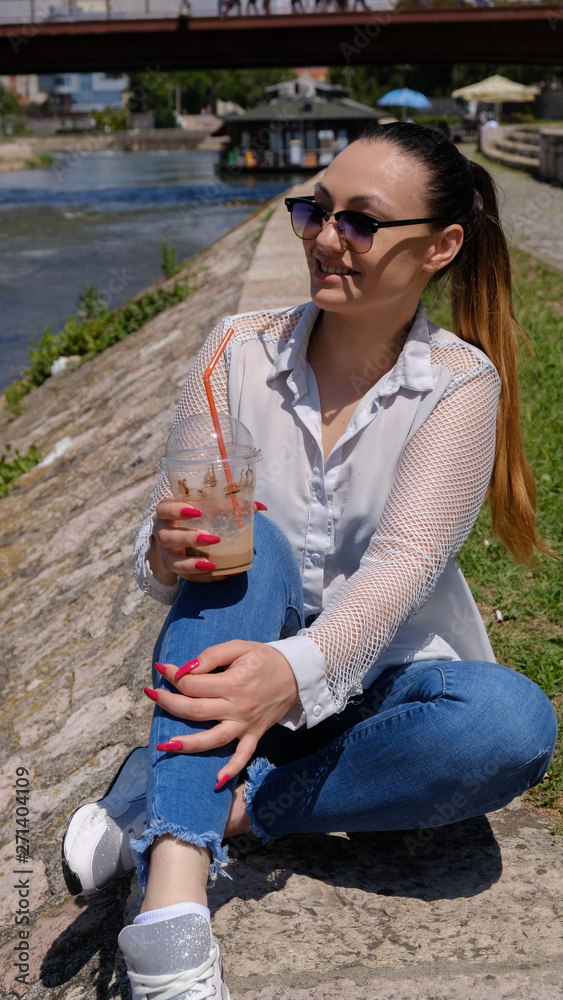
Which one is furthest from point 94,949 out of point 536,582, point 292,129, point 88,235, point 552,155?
point 292,129

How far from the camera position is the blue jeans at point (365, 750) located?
4.73 feet

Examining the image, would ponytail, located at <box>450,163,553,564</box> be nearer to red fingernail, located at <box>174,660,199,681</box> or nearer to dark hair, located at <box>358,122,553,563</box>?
dark hair, located at <box>358,122,553,563</box>

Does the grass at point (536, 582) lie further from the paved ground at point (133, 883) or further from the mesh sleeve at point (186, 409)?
the mesh sleeve at point (186, 409)

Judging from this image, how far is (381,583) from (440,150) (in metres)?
0.81

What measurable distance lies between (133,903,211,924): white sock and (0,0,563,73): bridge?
24.7 meters

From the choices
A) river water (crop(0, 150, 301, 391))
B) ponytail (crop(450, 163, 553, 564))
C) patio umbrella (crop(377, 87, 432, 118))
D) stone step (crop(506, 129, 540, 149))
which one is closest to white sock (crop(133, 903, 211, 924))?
ponytail (crop(450, 163, 553, 564))

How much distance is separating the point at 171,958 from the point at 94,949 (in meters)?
0.46

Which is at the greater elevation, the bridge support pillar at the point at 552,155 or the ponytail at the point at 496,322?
the ponytail at the point at 496,322

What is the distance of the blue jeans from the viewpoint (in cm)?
144

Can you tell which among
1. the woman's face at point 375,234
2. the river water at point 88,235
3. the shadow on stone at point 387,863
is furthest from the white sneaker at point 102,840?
the river water at point 88,235

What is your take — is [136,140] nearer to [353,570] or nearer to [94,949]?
[353,570]

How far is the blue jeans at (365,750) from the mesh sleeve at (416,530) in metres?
0.11

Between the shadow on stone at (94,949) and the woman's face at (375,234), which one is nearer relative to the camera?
the shadow on stone at (94,949)

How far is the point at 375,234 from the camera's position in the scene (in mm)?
1720
